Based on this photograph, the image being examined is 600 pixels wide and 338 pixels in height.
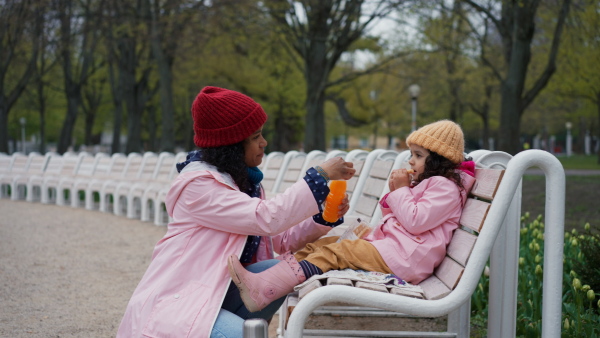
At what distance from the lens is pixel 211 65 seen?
2539 cm

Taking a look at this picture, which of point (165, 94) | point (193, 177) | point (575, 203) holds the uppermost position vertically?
point (165, 94)

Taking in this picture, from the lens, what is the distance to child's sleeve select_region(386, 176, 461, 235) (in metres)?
2.80

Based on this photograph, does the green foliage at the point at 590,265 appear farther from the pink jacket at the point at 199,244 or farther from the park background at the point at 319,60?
the pink jacket at the point at 199,244

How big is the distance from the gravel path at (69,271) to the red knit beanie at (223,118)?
2.48 metres

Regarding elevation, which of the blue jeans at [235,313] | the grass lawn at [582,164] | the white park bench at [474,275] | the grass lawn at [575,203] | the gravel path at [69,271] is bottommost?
the grass lawn at [582,164]

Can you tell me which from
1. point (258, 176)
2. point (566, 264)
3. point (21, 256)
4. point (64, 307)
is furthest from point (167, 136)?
point (258, 176)

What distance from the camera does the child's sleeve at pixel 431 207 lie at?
2.80 metres

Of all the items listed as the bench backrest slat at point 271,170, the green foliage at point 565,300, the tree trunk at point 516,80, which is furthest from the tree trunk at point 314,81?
the green foliage at point 565,300

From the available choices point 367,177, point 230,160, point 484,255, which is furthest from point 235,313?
point 367,177

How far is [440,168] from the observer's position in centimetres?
304

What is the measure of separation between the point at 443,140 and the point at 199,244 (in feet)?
3.90

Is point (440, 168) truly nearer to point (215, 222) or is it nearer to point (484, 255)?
point (484, 255)

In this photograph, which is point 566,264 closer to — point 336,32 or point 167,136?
point 336,32

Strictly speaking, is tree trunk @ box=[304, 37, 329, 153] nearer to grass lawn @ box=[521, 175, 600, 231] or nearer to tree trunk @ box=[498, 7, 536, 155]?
tree trunk @ box=[498, 7, 536, 155]
